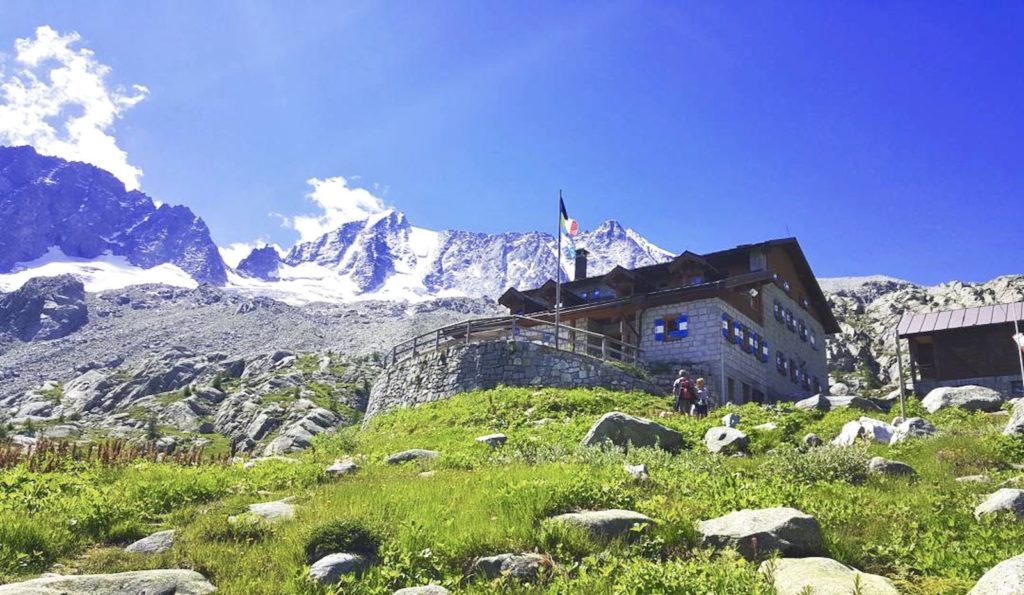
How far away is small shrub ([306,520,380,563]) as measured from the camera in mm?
7605

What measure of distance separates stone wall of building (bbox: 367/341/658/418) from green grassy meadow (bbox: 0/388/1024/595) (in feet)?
51.6

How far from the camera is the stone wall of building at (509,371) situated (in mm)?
30891

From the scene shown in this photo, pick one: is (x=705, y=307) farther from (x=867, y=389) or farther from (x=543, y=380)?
(x=867, y=389)

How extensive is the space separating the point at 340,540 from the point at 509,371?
78.9ft

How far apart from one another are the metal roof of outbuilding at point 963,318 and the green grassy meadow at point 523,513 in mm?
24663

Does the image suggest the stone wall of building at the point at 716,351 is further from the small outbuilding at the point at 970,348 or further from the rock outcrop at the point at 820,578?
the rock outcrop at the point at 820,578

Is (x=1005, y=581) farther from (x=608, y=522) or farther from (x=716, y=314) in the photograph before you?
(x=716, y=314)

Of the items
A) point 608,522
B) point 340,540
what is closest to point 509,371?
point 608,522

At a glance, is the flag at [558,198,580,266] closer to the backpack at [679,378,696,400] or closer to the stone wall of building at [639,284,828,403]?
the stone wall of building at [639,284,828,403]

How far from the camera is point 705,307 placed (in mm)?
35469

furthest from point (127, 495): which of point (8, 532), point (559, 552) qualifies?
point (559, 552)

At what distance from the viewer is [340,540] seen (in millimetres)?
7699

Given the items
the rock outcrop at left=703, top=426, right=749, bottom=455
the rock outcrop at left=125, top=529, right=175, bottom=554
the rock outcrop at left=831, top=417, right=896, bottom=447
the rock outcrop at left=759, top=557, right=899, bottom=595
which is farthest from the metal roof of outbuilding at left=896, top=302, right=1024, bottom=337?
the rock outcrop at left=125, top=529, right=175, bottom=554

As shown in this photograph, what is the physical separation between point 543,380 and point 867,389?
3564 cm
